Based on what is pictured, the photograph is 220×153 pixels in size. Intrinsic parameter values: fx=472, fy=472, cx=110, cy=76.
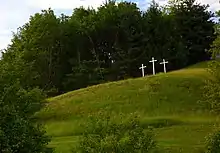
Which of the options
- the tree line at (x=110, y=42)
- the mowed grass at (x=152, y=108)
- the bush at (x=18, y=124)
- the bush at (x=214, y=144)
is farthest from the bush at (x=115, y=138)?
the tree line at (x=110, y=42)

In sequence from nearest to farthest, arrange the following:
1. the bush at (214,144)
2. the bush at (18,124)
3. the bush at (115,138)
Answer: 1. the bush at (18,124)
2. the bush at (115,138)
3. the bush at (214,144)

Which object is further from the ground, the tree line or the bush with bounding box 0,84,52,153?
the tree line

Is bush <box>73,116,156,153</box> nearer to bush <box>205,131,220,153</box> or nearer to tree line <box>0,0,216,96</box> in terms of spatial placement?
bush <box>205,131,220,153</box>

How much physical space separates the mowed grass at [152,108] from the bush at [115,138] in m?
10.5

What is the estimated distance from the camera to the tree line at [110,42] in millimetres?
76125

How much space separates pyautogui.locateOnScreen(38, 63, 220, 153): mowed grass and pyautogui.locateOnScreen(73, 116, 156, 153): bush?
1051cm

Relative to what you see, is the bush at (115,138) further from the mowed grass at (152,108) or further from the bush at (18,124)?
the mowed grass at (152,108)

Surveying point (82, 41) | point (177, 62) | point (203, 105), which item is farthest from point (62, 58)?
point (203, 105)

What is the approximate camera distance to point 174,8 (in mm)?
85125

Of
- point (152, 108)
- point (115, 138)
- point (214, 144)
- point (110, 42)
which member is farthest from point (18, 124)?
point (110, 42)

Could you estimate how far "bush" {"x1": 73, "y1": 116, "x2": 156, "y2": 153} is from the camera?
57.1ft

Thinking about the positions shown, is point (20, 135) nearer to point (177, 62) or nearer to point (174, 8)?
point (177, 62)

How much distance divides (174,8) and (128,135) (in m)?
69.6

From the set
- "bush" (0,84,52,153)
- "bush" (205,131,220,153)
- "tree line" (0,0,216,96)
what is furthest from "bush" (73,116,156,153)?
"tree line" (0,0,216,96)
